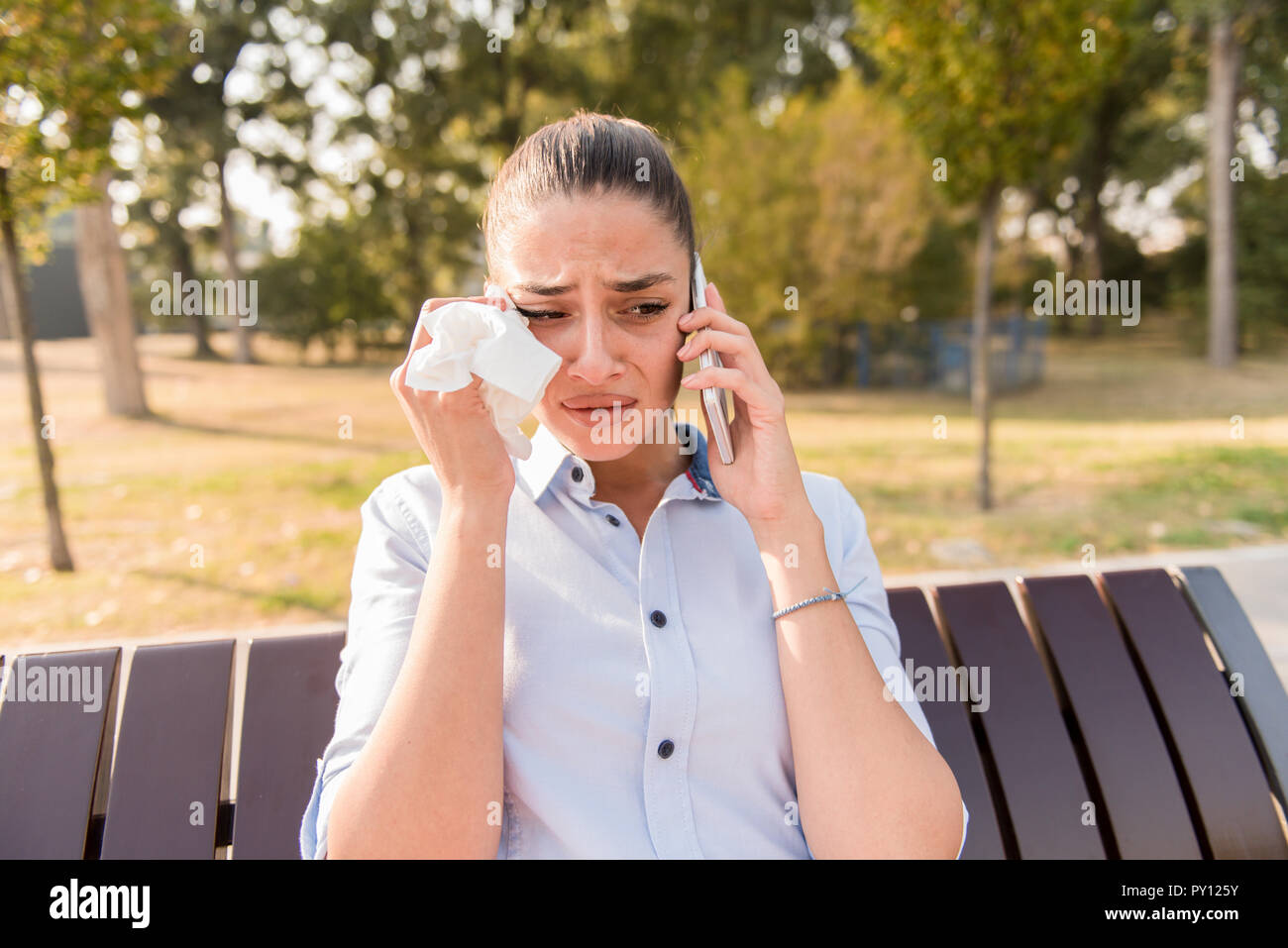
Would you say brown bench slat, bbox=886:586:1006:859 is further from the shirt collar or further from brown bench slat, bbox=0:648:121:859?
brown bench slat, bbox=0:648:121:859

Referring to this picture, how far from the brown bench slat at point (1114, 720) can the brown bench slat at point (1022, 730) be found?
6 centimetres

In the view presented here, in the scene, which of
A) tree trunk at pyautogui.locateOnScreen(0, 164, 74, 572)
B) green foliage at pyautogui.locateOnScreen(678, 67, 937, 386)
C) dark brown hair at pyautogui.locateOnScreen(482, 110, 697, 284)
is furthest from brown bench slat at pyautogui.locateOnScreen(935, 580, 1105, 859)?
green foliage at pyautogui.locateOnScreen(678, 67, 937, 386)

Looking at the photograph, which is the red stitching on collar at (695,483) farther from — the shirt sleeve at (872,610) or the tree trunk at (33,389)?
the tree trunk at (33,389)

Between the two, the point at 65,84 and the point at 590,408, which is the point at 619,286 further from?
the point at 65,84

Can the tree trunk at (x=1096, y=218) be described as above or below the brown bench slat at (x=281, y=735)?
above

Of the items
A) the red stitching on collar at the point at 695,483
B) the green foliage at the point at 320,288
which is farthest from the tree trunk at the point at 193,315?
the red stitching on collar at the point at 695,483

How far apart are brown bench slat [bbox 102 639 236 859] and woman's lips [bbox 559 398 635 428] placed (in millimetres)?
987

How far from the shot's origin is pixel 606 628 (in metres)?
1.79

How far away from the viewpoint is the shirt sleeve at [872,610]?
6.08 ft

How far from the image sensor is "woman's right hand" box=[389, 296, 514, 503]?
163cm

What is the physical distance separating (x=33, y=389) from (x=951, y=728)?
22.7 feet

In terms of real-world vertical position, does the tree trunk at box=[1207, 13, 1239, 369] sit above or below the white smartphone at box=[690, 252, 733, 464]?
above
